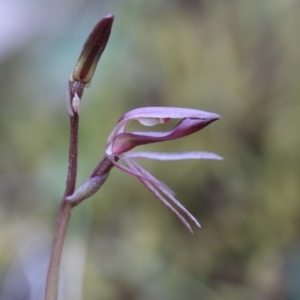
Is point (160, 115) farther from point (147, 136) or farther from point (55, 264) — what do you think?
point (55, 264)

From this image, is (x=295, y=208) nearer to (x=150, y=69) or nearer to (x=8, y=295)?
A: (x=150, y=69)

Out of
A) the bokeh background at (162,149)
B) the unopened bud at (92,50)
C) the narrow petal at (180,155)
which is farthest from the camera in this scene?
the bokeh background at (162,149)

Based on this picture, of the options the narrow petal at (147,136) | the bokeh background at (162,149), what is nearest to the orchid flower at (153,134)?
the narrow petal at (147,136)

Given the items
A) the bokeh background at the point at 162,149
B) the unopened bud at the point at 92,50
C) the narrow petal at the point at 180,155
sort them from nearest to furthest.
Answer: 1. the unopened bud at the point at 92,50
2. the narrow petal at the point at 180,155
3. the bokeh background at the point at 162,149

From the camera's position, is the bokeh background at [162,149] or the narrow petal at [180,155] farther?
the bokeh background at [162,149]

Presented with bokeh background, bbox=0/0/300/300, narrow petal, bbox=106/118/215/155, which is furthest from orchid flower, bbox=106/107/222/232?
bokeh background, bbox=0/0/300/300

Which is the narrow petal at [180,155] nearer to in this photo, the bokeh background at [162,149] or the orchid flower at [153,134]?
the orchid flower at [153,134]

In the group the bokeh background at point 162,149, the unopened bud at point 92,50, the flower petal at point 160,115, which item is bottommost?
the bokeh background at point 162,149

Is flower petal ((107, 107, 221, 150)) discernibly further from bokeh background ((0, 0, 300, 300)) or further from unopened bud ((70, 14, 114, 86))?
bokeh background ((0, 0, 300, 300))
